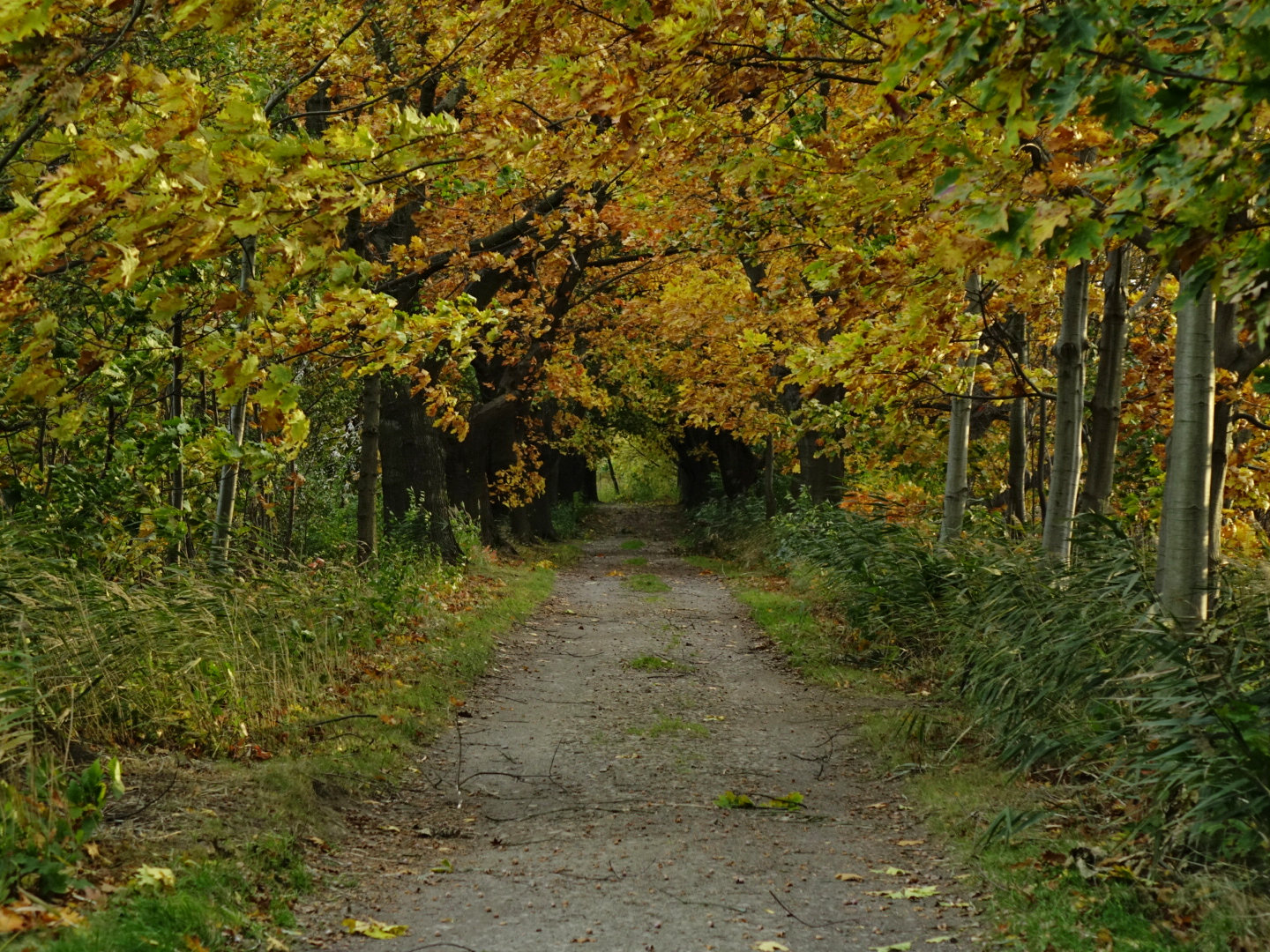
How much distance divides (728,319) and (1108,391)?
6352 millimetres

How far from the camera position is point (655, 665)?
38.8ft

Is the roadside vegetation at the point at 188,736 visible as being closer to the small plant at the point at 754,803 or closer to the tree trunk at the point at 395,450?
the small plant at the point at 754,803

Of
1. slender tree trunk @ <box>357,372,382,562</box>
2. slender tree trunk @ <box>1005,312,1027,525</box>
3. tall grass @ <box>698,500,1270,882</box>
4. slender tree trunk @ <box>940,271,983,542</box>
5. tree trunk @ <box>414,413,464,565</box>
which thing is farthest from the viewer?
tree trunk @ <box>414,413,464,565</box>

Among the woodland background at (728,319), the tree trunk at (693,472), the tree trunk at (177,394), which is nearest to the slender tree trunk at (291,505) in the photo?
the woodland background at (728,319)

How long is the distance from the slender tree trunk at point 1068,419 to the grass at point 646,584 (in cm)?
1112

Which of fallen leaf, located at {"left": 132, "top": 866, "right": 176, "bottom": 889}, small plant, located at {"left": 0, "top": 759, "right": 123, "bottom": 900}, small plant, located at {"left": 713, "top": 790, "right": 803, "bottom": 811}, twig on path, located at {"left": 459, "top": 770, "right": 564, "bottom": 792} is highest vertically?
small plant, located at {"left": 0, "top": 759, "right": 123, "bottom": 900}

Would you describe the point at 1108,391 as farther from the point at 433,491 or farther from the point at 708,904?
the point at 433,491

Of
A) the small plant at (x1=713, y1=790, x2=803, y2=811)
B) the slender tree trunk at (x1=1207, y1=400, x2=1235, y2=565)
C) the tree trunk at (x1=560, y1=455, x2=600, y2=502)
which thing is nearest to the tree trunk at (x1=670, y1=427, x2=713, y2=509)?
the tree trunk at (x1=560, y1=455, x2=600, y2=502)

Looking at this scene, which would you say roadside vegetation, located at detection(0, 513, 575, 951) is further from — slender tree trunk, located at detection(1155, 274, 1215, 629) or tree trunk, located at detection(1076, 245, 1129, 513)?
tree trunk, located at detection(1076, 245, 1129, 513)

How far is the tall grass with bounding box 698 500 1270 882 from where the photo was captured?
460cm

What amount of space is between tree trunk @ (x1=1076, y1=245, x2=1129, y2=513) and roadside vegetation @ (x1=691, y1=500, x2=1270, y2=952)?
2.75ft

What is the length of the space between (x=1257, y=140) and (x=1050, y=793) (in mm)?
3413

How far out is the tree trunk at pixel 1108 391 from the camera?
8672 millimetres

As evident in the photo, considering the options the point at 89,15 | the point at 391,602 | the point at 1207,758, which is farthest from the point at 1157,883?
the point at 391,602
